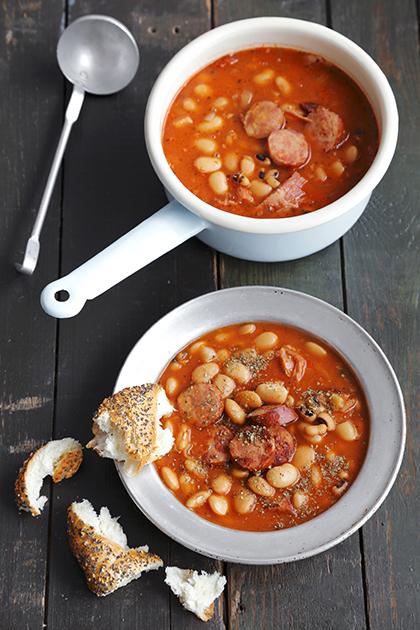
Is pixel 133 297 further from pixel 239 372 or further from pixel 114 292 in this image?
pixel 239 372

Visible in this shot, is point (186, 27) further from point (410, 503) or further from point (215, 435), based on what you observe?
point (410, 503)

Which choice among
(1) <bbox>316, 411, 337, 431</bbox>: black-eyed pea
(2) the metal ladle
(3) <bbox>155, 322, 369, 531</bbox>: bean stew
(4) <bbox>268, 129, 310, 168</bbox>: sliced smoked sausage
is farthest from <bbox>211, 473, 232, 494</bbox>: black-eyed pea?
(2) the metal ladle

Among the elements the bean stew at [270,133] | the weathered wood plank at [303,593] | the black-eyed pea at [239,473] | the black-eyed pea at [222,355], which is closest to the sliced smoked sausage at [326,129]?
the bean stew at [270,133]

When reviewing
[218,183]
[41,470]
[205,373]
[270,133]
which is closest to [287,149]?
[270,133]

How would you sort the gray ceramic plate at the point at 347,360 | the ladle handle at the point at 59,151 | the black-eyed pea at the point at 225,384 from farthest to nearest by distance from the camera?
the ladle handle at the point at 59,151 → the black-eyed pea at the point at 225,384 → the gray ceramic plate at the point at 347,360

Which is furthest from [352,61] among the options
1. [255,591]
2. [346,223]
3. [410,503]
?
[255,591]

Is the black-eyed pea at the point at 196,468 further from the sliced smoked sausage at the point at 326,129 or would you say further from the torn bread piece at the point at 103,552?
the sliced smoked sausage at the point at 326,129

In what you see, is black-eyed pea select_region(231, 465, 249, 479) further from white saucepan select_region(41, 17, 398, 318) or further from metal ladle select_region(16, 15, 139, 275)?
metal ladle select_region(16, 15, 139, 275)
